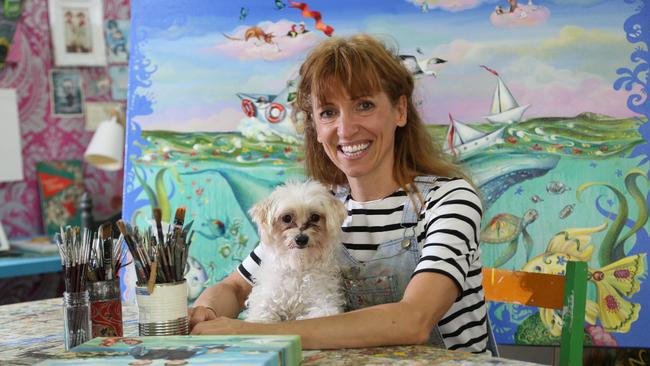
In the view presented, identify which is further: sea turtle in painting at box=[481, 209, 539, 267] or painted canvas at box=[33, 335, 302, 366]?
sea turtle in painting at box=[481, 209, 539, 267]

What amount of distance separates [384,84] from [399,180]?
235 mm

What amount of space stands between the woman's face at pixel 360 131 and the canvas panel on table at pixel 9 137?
2.31 metres

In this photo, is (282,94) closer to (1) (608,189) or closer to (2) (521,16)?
(2) (521,16)

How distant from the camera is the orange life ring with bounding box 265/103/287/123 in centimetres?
249

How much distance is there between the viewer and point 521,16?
7.53 feet

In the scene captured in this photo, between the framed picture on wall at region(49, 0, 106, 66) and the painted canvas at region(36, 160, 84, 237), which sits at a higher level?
the framed picture on wall at region(49, 0, 106, 66)

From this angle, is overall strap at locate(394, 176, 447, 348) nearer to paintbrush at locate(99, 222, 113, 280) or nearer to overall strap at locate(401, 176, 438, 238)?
overall strap at locate(401, 176, 438, 238)

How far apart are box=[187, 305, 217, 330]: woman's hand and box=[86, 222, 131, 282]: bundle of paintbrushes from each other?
19 cm

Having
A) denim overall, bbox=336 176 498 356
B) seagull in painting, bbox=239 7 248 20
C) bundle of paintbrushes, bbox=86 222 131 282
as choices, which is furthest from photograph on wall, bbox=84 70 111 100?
bundle of paintbrushes, bbox=86 222 131 282

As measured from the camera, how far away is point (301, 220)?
172 centimetres

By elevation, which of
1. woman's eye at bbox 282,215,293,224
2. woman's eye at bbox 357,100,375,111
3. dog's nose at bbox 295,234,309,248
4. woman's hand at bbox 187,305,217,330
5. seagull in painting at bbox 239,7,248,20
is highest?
seagull in painting at bbox 239,7,248,20

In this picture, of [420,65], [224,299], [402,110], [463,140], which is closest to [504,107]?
[463,140]

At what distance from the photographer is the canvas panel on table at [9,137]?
3.66 metres

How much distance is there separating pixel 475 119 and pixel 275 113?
624mm
